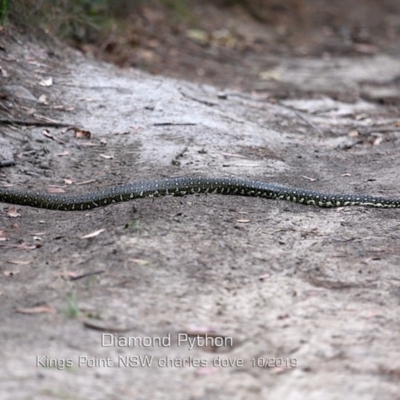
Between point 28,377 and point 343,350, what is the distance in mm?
2470

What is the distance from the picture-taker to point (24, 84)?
43.9ft

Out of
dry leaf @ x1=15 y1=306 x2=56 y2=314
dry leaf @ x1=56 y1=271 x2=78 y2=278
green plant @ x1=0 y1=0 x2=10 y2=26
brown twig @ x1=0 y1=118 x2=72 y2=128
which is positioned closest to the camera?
dry leaf @ x1=15 y1=306 x2=56 y2=314

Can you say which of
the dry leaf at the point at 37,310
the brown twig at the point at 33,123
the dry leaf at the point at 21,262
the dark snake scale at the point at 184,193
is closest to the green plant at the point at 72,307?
the dry leaf at the point at 37,310

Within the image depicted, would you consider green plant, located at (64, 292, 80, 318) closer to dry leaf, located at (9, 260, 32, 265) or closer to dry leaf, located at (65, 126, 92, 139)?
dry leaf, located at (9, 260, 32, 265)

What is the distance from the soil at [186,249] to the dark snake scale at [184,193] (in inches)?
5.7

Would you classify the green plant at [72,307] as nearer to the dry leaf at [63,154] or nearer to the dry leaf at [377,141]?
the dry leaf at [63,154]

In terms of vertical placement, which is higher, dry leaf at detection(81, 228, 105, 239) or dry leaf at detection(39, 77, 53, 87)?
dry leaf at detection(39, 77, 53, 87)

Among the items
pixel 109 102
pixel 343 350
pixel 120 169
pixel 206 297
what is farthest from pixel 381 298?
pixel 109 102

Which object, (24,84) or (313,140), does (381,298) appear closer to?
(313,140)

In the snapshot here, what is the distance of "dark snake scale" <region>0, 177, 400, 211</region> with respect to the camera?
9.69m

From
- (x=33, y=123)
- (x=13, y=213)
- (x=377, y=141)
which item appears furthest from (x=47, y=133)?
(x=377, y=141)

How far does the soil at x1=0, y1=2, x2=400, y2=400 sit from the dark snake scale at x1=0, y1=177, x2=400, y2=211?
145 millimetres

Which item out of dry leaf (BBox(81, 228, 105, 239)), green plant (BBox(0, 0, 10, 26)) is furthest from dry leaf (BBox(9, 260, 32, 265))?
green plant (BBox(0, 0, 10, 26))

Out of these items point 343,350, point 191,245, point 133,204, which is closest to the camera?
point 343,350
